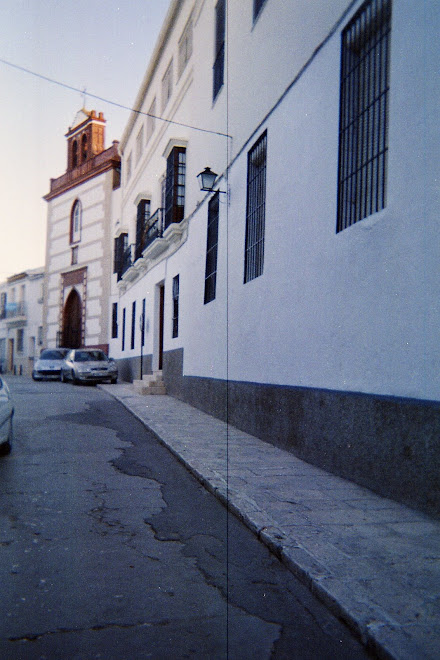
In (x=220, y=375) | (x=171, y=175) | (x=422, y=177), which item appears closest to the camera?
(x=422, y=177)

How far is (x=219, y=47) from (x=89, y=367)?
12820 millimetres

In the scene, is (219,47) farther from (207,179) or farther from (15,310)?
(15,310)

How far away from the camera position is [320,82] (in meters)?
6.91

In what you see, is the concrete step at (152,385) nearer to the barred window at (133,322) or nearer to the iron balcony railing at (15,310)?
the barred window at (133,322)

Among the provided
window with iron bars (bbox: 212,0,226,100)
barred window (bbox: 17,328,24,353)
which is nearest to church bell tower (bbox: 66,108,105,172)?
barred window (bbox: 17,328,24,353)

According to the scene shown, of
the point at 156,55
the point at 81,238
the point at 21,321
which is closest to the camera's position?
the point at 156,55

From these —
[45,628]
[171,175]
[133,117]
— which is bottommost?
[45,628]

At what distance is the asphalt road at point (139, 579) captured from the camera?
2.74m

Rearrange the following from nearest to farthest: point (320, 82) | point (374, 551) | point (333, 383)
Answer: point (374, 551) < point (333, 383) < point (320, 82)

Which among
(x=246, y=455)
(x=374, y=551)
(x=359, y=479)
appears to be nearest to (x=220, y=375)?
(x=246, y=455)

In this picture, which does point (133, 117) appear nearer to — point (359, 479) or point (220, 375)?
point (220, 375)

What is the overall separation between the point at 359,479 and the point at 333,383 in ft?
3.56

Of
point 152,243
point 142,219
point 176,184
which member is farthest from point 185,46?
point 142,219

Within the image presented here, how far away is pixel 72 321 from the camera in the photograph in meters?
31.9
